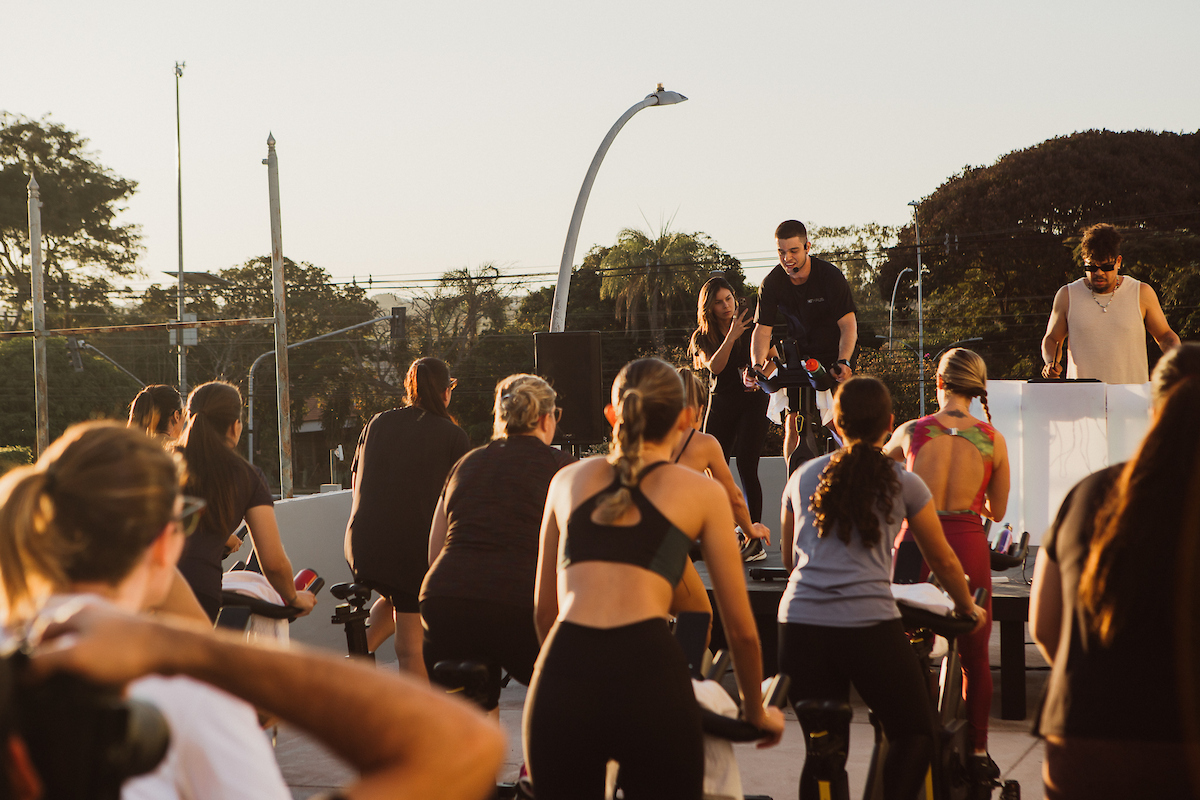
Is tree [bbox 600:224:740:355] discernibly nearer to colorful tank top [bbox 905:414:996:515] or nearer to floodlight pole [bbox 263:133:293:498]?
floodlight pole [bbox 263:133:293:498]

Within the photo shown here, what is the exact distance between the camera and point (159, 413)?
488 cm

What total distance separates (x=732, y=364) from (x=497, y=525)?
11.6ft

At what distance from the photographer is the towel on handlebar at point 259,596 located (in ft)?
13.2

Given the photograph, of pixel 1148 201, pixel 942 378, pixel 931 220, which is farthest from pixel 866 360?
pixel 942 378

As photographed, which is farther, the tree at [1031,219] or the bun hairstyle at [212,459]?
the tree at [1031,219]

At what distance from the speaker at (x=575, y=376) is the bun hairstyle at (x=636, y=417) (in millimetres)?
5805

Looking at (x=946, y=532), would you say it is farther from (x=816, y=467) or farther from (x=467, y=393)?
(x=467, y=393)

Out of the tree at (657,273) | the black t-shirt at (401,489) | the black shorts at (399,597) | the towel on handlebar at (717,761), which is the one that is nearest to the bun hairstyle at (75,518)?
the towel on handlebar at (717,761)

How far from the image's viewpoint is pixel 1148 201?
141 feet

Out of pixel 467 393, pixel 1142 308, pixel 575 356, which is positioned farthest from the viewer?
pixel 467 393

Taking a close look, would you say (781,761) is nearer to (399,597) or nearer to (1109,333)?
(399,597)

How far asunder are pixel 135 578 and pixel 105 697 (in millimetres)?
457

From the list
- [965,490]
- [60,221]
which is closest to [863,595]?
[965,490]

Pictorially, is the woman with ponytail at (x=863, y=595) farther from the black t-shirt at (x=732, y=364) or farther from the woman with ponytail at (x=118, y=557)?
the black t-shirt at (x=732, y=364)
